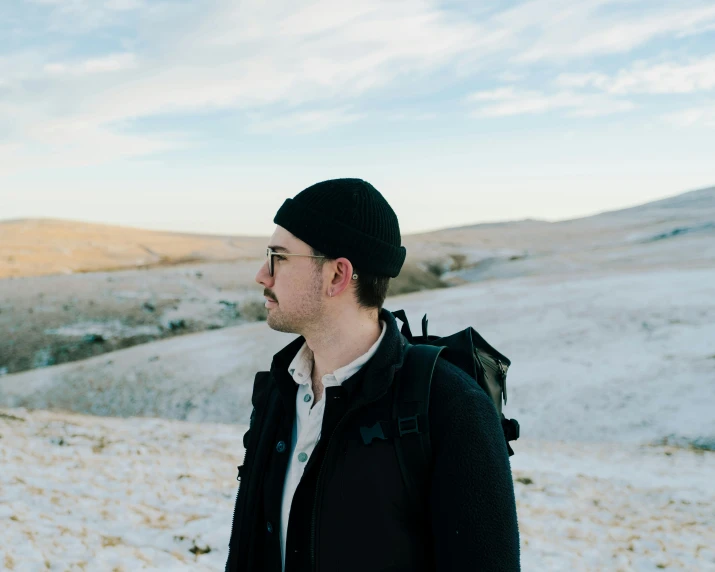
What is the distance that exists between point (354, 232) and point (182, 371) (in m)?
20.6

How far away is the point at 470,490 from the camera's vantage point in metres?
2.65

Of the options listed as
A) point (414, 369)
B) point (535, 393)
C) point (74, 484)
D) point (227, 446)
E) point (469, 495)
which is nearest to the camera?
point (469, 495)

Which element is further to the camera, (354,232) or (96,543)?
(96,543)

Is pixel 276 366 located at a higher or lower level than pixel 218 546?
higher

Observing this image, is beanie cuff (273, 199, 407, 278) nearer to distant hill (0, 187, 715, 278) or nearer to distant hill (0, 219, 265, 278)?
distant hill (0, 187, 715, 278)

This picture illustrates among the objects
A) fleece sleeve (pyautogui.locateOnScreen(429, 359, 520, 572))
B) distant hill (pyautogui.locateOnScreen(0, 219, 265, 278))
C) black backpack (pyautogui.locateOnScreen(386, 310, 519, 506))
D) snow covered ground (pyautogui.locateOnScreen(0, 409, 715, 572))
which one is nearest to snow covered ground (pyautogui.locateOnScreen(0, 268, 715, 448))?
snow covered ground (pyautogui.locateOnScreen(0, 409, 715, 572))

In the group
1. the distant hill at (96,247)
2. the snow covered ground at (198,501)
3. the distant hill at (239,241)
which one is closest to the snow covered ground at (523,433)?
the snow covered ground at (198,501)

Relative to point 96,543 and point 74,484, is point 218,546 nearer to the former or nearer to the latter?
point 96,543

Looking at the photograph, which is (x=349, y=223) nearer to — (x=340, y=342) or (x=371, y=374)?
(x=340, y=342)

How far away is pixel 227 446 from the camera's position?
14.0m

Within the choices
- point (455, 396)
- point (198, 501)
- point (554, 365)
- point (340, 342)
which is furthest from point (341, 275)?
point (554, 365)

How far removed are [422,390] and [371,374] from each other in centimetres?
27

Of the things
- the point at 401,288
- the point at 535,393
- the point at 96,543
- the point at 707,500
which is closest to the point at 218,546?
the point at 96,543

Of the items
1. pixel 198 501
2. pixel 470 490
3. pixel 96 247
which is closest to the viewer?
pixel 470 490
